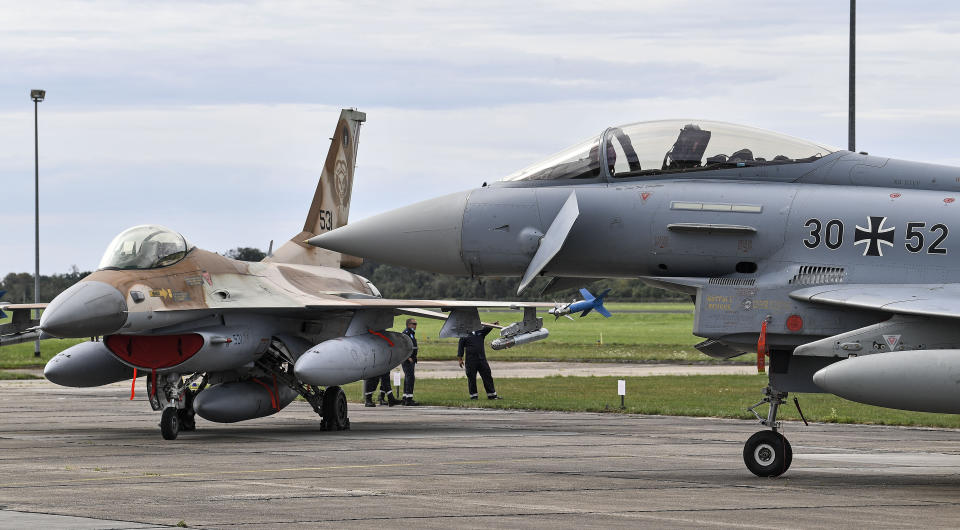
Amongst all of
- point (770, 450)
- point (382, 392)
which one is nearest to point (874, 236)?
point (770, 450)

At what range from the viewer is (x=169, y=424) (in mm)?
18781

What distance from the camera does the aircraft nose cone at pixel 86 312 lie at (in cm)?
1764

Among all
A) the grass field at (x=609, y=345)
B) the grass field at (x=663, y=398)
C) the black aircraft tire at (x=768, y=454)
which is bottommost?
the grass field at (x=609, y=345)

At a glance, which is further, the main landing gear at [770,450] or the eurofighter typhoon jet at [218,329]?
the eurofighter typhoon jet at [218,329]

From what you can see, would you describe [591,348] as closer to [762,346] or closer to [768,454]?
[768,454]

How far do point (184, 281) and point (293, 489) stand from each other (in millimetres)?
7643

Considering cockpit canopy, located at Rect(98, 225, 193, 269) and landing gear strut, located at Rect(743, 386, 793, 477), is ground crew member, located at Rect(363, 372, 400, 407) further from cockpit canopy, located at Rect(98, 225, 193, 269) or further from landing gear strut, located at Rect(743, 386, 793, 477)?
landing gear strut, located at Rect(743, 386, 793, 477)

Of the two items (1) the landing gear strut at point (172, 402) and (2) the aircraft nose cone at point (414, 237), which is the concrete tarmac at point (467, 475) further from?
(2) the aircraft nose cone at point (414, 237)

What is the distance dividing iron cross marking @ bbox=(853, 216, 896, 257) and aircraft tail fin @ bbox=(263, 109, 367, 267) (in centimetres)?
1291

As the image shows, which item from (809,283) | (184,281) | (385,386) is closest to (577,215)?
(809,283)

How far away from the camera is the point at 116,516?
1031cm

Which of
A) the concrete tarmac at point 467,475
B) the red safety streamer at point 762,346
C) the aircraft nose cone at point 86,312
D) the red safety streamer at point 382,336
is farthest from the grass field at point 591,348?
the red safety streamer at point 762,346

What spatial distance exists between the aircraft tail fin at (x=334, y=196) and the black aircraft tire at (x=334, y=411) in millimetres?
3321

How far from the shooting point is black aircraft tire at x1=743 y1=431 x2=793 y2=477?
1314cm
